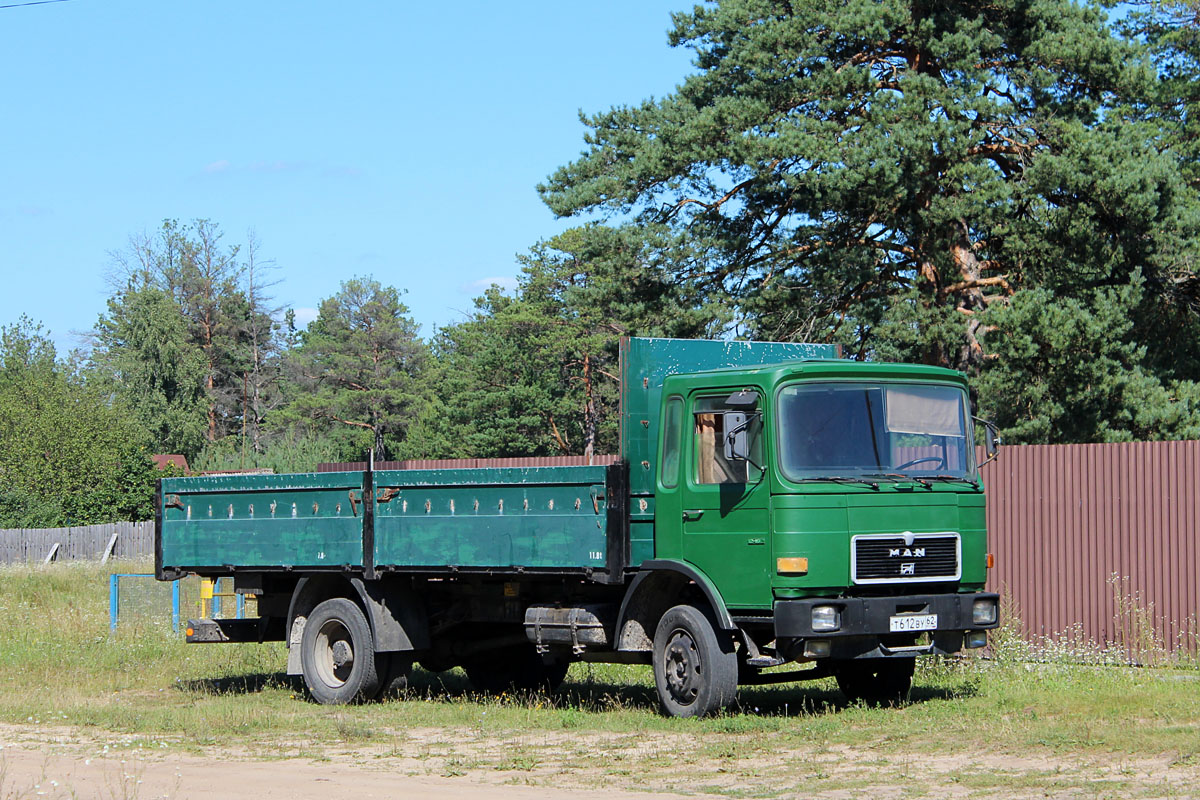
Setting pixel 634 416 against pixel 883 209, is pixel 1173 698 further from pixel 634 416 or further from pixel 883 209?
pixel 883 209

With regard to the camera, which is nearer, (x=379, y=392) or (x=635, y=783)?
(x=635, y=783)

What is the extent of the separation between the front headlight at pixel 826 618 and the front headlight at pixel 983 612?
4.17ft

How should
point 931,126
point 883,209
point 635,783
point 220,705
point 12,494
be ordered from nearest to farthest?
point 635,783, point 220,705, point 931,126, point 883,209, point 12,494

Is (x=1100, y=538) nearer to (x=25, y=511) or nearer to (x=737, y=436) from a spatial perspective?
(x=737, y=436)

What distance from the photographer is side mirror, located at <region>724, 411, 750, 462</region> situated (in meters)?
10.7

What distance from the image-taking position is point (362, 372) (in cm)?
8038

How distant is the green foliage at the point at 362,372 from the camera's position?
77875 millimetres

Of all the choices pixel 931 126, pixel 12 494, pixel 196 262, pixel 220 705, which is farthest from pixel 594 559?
pixel 196 262

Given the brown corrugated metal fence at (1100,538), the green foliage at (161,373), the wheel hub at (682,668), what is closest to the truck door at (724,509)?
the wheel hub at (682,668)

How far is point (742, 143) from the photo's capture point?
25516 mm

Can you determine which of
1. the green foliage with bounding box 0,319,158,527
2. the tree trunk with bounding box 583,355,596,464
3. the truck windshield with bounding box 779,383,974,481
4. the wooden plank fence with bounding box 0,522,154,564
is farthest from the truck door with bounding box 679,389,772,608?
the tree trunk with bounding box 583,355,596,464

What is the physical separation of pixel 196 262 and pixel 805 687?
240 ft

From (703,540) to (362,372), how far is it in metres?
70.7

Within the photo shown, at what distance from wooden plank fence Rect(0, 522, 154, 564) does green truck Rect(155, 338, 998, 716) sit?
30909mm
